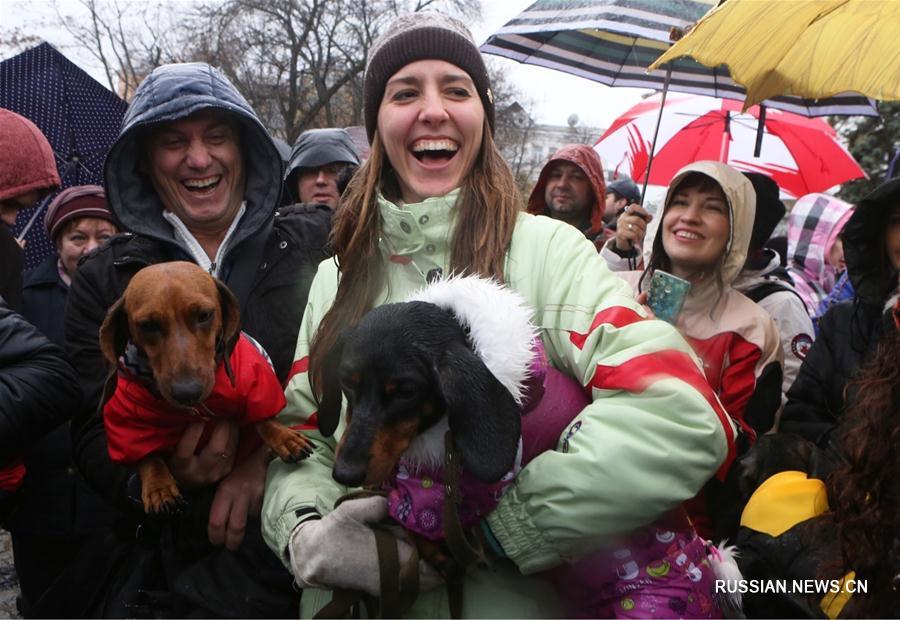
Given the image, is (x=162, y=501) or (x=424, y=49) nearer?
(x=424, y=49)

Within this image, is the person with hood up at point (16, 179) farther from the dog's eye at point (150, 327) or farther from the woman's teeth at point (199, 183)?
the dog's eye at point (150, 327)

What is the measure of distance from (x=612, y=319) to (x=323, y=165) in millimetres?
4252

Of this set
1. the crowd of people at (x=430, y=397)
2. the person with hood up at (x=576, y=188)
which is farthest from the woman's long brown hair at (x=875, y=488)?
the person with hood up at (x=576, y=188)

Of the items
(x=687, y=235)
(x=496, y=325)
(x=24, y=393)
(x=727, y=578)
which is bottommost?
(x=727, y=578)

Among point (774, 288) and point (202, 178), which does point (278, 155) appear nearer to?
point (202, 178)

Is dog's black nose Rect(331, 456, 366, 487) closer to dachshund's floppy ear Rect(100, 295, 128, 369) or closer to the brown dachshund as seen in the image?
the brown dachshund

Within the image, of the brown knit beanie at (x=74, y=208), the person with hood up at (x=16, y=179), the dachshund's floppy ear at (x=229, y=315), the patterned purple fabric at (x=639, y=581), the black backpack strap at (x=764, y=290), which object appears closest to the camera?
the patterned purple fabric at (x=639, y=581)

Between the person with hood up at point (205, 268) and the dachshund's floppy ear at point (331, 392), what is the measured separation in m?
0.61

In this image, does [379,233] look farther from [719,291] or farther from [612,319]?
[719,291]

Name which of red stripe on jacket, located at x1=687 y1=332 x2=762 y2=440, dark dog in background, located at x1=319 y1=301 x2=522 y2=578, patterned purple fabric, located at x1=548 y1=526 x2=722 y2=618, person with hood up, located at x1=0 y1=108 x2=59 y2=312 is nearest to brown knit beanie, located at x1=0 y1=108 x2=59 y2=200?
person with hood up, located at x1=0 y1=108 x2=59 y2=312

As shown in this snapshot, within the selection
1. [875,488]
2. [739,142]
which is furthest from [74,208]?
[739,142]

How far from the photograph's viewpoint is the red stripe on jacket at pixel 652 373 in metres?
1.73

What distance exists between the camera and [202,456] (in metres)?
2.55

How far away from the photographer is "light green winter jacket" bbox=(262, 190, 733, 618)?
1677mm
